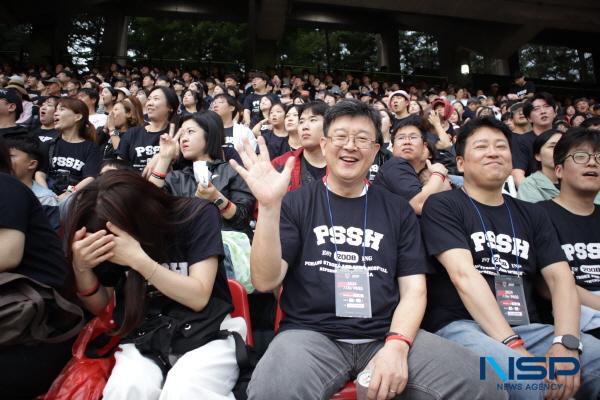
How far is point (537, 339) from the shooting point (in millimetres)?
2059

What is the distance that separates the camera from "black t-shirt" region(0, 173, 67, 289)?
1720mm

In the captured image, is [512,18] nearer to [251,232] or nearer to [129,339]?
[251,232]

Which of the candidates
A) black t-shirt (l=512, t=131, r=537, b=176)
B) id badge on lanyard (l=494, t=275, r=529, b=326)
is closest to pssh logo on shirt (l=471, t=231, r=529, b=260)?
id badge on lanyard (l=494, t=275, r=529, b=326)

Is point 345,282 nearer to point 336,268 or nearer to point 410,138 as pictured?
point 336,268

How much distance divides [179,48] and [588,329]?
21583 mm

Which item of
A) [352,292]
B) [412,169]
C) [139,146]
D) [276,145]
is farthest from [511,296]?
[139,146]

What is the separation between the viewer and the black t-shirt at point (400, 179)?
116 inches

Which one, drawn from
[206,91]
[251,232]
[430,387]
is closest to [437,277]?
[430,387]

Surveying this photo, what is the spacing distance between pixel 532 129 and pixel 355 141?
4287 mm

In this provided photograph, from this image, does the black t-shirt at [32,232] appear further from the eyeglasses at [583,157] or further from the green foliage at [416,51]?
the green foliage at [416,51]

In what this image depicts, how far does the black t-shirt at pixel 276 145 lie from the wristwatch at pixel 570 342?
3.56m

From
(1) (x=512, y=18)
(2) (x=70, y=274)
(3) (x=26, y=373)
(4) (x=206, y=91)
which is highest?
(1) (x=512, y=18)

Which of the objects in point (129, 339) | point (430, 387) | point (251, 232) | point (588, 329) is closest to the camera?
point (430, 387)

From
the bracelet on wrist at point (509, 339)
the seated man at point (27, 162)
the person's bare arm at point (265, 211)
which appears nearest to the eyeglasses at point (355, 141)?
the person's bare arm at point (265, 211)
